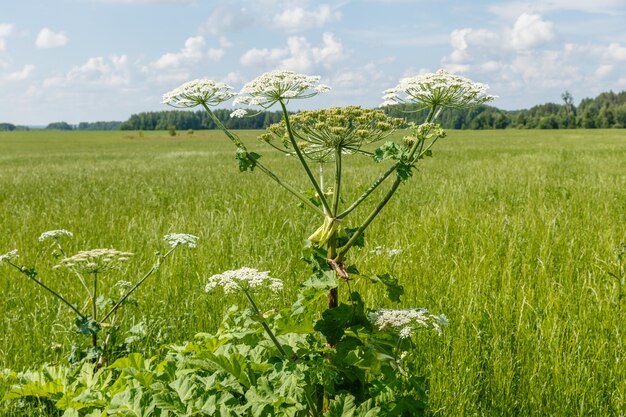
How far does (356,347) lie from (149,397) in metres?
0.81

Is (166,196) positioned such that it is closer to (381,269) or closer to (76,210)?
(76,210)

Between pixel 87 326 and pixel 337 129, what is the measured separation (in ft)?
5.14

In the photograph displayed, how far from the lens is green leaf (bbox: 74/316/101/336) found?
2.48 metres

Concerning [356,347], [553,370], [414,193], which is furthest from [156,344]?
[414,193]

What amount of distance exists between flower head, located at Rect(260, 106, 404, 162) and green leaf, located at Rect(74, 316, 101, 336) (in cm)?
131

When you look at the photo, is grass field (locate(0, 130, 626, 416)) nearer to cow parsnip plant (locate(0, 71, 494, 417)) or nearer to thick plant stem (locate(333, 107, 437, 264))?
cow parsnip plant (locate(0, 71, 494, 417))

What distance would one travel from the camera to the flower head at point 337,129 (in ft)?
6.07

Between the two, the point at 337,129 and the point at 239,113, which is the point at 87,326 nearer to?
the point at 239,113

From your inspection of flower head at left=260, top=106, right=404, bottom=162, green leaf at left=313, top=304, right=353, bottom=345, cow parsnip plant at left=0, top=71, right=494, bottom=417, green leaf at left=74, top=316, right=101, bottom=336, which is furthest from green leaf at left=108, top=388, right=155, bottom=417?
flower head at left=260, top=106, right=404, bottom=162

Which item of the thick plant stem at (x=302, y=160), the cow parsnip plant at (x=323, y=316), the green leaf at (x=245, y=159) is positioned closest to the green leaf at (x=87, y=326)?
the cow parsnip plant at (x=323, y=316)

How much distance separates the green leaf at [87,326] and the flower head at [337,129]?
51.7 inches

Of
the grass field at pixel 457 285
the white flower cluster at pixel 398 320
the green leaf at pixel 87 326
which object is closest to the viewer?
the white flower cluster at pixel 398 320

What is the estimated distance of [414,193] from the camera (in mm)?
8883

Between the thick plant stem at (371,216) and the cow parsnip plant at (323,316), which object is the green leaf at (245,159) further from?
the thick plant stem at (371,216)
